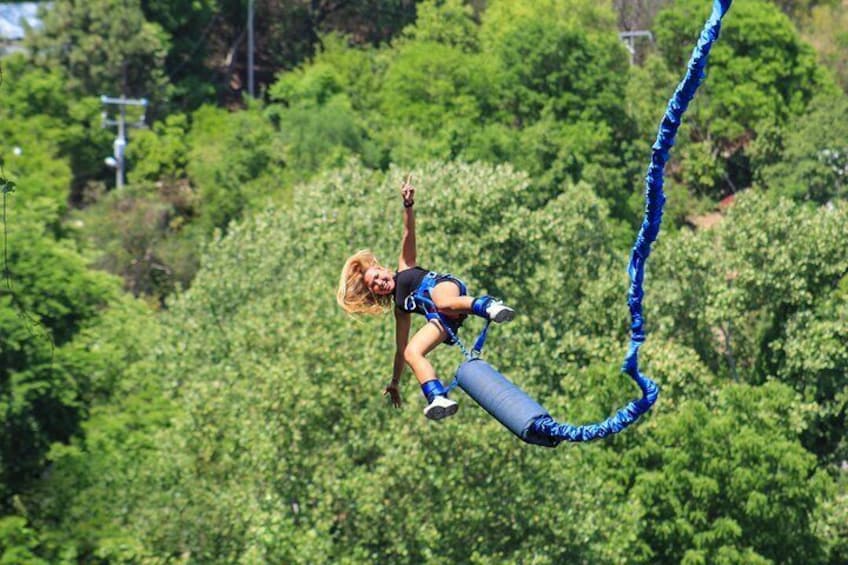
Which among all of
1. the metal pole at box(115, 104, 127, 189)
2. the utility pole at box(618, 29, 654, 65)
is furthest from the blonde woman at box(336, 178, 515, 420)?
the utility pole at box(618, 29, 654, 65)

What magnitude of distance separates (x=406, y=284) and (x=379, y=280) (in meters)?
0.21

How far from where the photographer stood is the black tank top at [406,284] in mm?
14586

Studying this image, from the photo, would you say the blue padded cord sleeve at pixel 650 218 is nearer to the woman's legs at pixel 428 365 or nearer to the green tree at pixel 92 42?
the woman's legs at pixel 428 365

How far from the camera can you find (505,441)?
32344mm

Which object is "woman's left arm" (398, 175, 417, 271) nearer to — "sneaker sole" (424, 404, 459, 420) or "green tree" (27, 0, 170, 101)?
"sneaker sole" (424, 404, 459, 420)

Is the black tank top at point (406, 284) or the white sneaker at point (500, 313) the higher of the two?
the white sneaker at point (500, 313)

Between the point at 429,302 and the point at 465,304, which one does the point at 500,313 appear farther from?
the point at 429,302

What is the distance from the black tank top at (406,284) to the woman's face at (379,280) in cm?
6

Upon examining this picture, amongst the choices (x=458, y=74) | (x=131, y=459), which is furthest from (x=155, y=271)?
(x=131, y=459)

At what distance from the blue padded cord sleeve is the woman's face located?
254 centimetres

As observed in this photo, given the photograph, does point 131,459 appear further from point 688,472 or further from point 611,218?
point 611,218

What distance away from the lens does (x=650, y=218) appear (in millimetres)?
11211

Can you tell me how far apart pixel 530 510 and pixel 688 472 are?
5.51 m

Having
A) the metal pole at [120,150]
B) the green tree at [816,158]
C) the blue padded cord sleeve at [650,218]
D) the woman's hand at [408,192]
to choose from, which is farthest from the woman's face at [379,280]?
the metal pole at [120,150]
